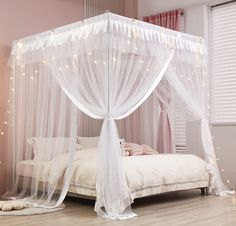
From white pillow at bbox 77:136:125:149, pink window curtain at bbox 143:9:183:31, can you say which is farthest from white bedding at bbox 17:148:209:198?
pink window curtain at bbox 143:9:183:31

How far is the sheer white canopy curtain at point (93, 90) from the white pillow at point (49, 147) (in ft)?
0.04

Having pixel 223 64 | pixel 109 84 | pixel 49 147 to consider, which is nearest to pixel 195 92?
pixel 223 64

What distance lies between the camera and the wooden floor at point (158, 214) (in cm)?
391

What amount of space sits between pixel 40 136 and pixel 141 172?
1261 millimetres

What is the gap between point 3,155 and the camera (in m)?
5.51

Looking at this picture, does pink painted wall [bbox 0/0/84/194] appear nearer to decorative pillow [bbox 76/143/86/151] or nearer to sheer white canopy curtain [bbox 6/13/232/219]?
sheer white canopy curtain [bbox 6/13/232/219]

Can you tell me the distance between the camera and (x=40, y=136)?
4.88 meters

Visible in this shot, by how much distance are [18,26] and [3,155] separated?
183cm

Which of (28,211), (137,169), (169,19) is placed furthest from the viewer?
(169,19)

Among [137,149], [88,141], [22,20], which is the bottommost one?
[137,149]

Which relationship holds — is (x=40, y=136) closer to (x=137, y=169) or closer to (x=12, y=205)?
(x=12, y=205)

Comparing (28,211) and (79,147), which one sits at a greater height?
(79,147)

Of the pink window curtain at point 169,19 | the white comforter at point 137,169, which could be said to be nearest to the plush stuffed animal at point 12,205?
the white comforter at point 137,169

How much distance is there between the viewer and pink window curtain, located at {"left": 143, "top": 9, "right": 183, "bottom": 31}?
662 cm
